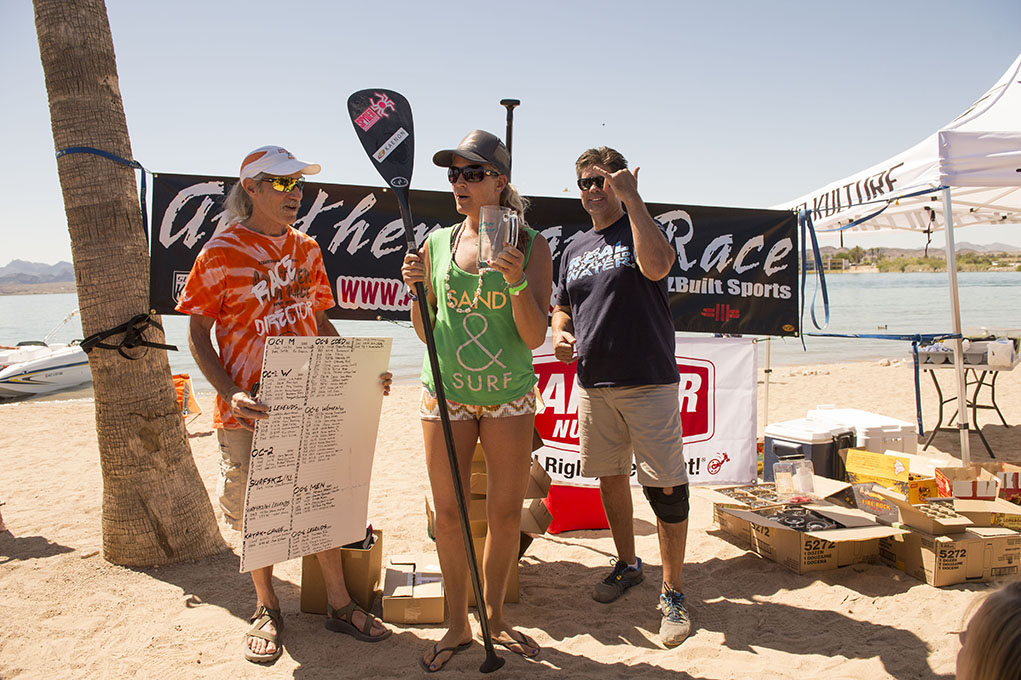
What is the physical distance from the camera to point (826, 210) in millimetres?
6887

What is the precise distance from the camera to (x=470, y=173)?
259 cm

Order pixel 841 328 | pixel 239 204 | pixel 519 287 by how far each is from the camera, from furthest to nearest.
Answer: pixel 841 328
pixel 239 204
pixel 519 287

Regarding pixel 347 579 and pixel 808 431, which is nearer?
pixel 347 579

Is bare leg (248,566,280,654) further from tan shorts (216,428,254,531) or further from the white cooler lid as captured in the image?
the white cooler lid

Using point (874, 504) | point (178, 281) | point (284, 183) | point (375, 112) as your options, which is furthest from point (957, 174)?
point (178, 281)

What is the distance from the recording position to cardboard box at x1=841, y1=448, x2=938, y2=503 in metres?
4.03

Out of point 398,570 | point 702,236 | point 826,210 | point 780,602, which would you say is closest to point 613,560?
point 780,602

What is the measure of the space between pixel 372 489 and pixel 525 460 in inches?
120

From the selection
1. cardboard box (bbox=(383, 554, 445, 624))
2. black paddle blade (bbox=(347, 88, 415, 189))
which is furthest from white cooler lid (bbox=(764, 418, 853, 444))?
black paddle blade (bbox=(347, 88, 415, 189))

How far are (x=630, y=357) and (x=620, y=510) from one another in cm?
88

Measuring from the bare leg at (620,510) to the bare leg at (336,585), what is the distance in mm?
1259

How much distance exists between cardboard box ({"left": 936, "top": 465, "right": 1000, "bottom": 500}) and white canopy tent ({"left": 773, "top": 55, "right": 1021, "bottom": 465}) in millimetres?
813

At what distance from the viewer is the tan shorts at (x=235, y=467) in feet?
8.87

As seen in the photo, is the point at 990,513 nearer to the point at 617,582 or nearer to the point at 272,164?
the point at 617,582
